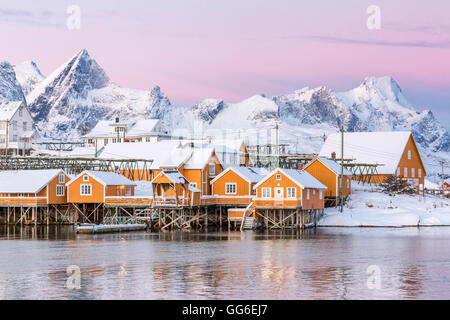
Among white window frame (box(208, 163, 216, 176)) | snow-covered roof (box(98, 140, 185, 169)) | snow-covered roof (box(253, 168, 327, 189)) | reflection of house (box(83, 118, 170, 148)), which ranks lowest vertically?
snow-covered roof (box(253, 168, 327, 189))

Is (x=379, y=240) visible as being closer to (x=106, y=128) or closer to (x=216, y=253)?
(x=216, y=253)

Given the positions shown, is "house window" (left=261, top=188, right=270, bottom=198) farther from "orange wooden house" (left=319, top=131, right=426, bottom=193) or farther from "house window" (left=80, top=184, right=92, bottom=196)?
"orange wooden house" (left=319, top=131, right=426, bottom=193)

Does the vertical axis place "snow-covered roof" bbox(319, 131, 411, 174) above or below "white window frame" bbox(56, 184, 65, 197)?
above

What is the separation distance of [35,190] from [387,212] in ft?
119

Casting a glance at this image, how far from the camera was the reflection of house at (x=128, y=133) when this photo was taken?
155m

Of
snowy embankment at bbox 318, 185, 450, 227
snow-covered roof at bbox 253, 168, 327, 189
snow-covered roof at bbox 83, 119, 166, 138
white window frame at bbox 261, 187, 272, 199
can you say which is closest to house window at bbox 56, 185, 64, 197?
snow-covered roof at bbox 253, 168, 327, 189

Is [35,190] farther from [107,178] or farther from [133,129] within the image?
[133,129]

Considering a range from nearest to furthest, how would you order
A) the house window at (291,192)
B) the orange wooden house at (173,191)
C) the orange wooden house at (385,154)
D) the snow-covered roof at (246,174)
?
1. the house window at (291,192)
2. the orange wooden house at (173,191)
3. the snow-covered roof at (246,174)
4. the orange wooden house at (385,154)

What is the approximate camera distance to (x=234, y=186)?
80.4m

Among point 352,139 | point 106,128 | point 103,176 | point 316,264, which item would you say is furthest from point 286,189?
point 106,128

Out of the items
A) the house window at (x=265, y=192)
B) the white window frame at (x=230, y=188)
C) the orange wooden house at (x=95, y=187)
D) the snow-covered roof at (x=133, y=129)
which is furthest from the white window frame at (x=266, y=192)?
the snow-covered roof at (x=133, y=129)

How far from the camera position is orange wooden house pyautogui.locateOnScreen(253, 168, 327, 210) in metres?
72.1

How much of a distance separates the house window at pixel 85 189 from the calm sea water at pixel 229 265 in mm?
12288

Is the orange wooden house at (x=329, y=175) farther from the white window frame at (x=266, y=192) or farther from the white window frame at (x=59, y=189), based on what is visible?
the white window frame at (x=59, y=189)
